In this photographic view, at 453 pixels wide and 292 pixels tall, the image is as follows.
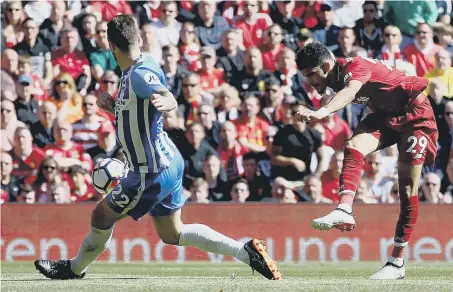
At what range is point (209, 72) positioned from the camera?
627 inches

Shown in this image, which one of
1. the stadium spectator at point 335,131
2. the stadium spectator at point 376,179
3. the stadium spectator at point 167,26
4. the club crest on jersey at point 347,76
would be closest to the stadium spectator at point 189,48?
the stadium spectator at point 167,26

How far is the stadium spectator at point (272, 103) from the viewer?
50.8 feet

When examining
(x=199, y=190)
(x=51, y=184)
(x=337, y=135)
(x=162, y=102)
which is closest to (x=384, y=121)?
(x=162, y=102)

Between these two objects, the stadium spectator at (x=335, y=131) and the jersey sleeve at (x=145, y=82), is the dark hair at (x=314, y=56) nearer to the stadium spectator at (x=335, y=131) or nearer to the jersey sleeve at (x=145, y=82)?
the jersey sleeve at (x=145, y=82)

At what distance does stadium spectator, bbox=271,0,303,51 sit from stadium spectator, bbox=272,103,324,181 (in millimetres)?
1689

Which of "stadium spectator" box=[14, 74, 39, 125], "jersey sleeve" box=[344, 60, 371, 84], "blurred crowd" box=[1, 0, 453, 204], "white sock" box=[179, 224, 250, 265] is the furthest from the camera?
"stadium spectator" box=[14, 74, 39, 125]

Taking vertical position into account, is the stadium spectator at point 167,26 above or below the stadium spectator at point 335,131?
above

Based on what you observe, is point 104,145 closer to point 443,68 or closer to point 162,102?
point 443,68

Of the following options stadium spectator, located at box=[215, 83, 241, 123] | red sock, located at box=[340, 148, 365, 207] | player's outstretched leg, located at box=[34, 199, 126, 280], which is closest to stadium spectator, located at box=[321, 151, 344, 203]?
stadium spectator, located at box=[215, 83, 241, 123]

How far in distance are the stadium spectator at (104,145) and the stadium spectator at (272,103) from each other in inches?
86.4

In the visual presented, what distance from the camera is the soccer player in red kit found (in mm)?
9195

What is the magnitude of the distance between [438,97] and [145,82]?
26.9 feet

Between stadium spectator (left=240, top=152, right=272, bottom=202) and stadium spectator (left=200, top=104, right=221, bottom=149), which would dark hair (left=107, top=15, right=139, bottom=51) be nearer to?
stadium spectator (left=240, top=152, right=272, bottom=202)

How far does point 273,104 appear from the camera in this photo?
15.6 meters
